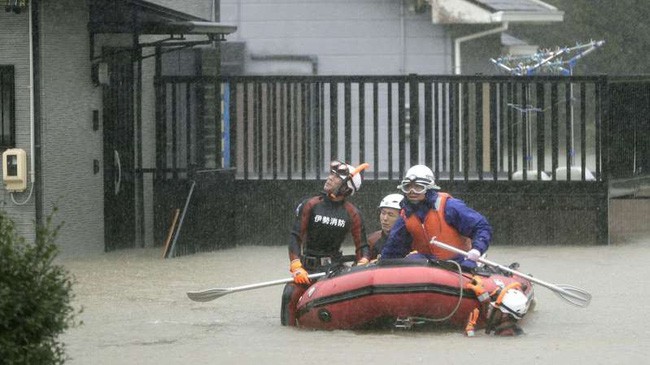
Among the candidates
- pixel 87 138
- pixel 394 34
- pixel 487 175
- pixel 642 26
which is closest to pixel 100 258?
pixel 87 138

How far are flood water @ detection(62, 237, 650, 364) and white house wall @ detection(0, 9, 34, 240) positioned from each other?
1312 millimetres

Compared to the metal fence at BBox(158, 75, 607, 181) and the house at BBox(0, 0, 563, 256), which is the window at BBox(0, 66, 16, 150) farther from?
the metal fence at BBox(158, 75, 607, 181)

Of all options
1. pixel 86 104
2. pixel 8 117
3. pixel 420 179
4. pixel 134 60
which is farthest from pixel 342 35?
pixel 420 179

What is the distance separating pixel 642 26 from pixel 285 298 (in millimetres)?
42863

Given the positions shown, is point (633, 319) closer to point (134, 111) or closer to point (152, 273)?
point (152, 273)

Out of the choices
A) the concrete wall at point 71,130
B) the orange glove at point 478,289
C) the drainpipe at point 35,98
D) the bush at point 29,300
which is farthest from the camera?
the concrete wall at point 71,130

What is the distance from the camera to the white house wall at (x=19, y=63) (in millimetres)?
19719

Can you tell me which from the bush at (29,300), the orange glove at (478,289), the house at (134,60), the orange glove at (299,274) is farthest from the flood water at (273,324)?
the bush at (29,300)

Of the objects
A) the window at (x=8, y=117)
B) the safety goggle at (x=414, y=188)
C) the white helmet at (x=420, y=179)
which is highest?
the window at (x=8, y=117)

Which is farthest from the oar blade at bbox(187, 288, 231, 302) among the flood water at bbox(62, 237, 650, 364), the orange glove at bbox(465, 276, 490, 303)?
the orange glove at bbox(465, 276, 490, 303)

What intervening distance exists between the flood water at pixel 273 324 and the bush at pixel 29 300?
316 centimetres

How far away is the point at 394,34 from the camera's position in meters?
29.0

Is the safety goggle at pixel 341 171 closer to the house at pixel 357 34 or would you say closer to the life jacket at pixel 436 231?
the life jacket at pixel 436 231

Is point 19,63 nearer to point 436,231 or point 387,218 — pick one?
point 387,218
